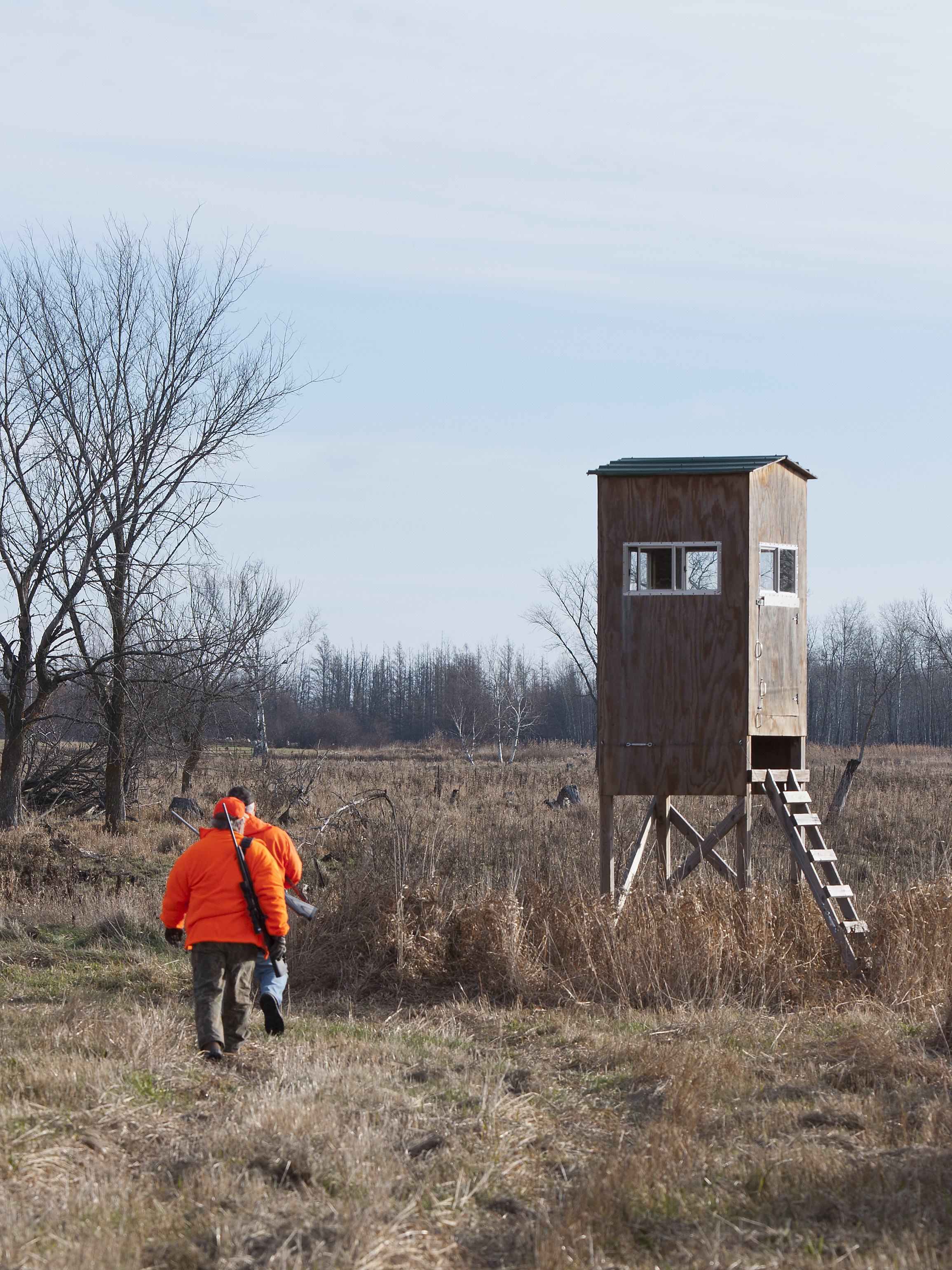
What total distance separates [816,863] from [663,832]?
177cm

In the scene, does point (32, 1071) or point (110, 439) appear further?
point (110, 439)

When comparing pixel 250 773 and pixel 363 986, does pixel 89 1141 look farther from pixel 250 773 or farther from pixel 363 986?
pixel 250 773

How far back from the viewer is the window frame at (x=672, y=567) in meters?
12.6

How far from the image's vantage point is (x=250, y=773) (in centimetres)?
2586

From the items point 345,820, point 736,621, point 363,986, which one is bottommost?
point 363,986

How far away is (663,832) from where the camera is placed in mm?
14359

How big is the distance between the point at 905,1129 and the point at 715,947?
4372mm

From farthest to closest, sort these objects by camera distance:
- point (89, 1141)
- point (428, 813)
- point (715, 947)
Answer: point (428, 813) → point (715, 947) → point (89, 1141)

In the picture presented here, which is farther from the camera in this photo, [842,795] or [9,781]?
[842,795]

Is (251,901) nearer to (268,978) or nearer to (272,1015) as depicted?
(268,978)

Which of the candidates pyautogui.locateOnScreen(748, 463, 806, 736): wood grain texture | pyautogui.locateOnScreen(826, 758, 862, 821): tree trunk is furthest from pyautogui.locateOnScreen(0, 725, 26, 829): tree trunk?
pyautogui.locateOnScreen(826, 758, 862, 821): tree trunk

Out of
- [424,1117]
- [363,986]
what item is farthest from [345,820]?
[424,1117]

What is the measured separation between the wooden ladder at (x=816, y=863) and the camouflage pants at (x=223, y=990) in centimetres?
578

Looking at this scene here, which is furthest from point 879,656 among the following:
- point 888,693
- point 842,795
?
point 842,795
